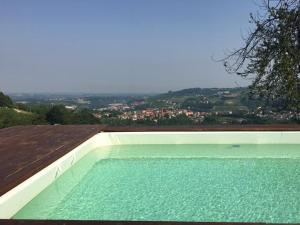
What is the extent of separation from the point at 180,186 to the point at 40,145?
2.47 metres

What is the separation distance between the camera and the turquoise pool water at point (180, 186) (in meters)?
4.06

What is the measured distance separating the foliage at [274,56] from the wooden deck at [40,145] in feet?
3.16

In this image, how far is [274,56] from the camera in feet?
22.2

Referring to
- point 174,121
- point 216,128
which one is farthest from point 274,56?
point 174,121

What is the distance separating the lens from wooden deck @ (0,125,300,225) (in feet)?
13.0

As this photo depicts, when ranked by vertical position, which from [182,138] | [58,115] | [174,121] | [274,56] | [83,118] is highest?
[274,56]

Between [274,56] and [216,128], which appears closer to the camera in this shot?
[274,56]

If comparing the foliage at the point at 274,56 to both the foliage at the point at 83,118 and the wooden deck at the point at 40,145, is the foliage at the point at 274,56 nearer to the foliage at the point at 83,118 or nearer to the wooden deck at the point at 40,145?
the wooden deck at the point at 40,145

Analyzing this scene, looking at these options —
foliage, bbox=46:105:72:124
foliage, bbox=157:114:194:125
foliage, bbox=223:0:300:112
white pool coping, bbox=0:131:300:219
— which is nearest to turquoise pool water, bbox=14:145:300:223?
white pool coping, bbox=0:131:300:219

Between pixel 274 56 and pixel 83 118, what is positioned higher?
pixel 274 56

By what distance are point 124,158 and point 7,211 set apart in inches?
128

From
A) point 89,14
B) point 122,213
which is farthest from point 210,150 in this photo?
point 89,14

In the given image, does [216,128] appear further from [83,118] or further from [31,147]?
[83,118]

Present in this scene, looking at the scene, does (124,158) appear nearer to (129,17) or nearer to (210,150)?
(210,150)
